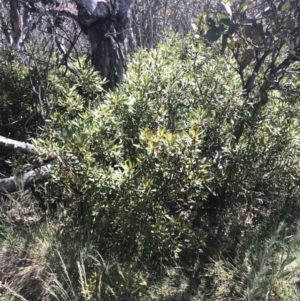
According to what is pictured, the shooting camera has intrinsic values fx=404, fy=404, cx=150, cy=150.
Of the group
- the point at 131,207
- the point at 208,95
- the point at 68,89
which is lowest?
the point at 131,207

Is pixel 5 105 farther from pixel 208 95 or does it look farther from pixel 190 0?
pixel 190 0

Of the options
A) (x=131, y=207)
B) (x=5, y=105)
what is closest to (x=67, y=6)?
(x=5, y=105)

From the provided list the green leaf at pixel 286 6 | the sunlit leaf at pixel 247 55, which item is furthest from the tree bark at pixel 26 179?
the green leaf at pixel 286 6

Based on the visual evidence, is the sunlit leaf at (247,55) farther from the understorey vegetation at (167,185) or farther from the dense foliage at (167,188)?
the dense foliage at (167,188)

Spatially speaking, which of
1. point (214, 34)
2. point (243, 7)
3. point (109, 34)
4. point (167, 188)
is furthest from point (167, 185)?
point (109, 34)

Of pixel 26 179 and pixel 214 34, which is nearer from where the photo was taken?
pixel 214 34

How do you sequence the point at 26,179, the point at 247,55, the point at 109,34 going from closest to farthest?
the point at 247,55
the point at 26,179
the point at 109,34

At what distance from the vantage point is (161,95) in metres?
2.76

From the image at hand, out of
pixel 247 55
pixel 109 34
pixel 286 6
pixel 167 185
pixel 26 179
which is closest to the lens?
pixel 286 6

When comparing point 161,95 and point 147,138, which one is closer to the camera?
point 147,138

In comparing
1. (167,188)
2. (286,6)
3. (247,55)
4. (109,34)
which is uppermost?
(109,34)

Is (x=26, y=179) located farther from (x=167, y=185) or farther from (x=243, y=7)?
→ (x=243, y=7)

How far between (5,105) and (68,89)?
108cm

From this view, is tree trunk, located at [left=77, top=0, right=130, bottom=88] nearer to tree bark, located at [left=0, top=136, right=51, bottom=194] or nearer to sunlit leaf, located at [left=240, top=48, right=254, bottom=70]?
tree bark, located at [left=0, top=136, right=51, bottom=194]
